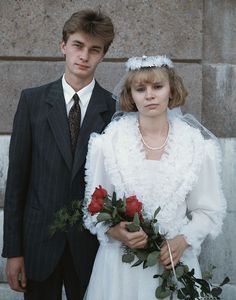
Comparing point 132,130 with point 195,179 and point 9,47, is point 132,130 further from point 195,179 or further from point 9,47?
point 9,47

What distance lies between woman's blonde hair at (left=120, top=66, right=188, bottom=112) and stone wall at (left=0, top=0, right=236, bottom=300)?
4.62 ft

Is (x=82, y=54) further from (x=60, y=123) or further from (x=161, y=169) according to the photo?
→ (x=161, y=169)

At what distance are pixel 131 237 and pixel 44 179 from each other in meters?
0.62

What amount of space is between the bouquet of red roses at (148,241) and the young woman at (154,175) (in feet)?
0.30

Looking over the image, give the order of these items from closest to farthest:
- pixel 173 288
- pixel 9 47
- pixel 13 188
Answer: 1. pixel 173 288
2. pixel 13 188
3. pixel 9 47

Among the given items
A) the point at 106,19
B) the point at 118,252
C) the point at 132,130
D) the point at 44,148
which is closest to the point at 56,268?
the point at 118,252

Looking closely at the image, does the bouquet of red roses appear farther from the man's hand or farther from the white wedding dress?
the man's hand

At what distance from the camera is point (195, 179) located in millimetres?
2688

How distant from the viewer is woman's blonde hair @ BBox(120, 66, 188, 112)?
271 centimetres

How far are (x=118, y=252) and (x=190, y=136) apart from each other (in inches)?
25.4

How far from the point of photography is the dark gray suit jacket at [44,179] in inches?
112

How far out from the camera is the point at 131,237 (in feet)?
8.13

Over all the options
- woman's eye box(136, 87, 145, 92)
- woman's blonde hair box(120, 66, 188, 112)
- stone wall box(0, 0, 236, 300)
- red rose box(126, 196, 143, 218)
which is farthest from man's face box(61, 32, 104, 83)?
stone wall box(0, 0, 236, 300)

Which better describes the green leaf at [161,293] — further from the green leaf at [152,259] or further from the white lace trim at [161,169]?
the white lace trim at [161,169]
